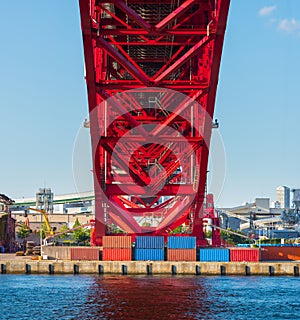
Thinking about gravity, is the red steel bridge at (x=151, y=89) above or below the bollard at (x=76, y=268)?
above

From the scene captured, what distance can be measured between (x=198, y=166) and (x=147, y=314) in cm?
2394

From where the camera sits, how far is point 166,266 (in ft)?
222

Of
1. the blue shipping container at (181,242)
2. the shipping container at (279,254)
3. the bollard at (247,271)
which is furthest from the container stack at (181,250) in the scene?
the shipping container at (279,254)

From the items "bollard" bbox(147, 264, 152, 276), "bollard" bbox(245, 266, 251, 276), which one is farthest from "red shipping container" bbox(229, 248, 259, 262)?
"bollard" bbox(147, 264, 152, 276)

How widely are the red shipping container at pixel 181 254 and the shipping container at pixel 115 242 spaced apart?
464 centimetres

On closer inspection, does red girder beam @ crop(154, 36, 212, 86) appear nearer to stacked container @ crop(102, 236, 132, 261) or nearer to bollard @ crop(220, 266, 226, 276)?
bollard @ crop(220, 266, 226, 276)

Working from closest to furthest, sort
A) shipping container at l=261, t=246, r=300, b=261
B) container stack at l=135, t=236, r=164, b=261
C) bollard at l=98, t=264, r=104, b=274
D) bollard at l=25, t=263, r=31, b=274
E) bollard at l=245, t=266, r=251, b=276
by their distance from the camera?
bollard at l=98, t=264, r=104, b=274, bollard at l=245, t=266, r=251, b=276, bollard at l=25, t=263, r=31, b=274, container stack at l=135, t=236, r=164, b=261, shipping container at l=261, t=246, r=300, b=261

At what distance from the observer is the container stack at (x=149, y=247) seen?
72.2m

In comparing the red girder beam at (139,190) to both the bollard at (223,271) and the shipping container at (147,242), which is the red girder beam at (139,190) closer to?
the shipping container at (147,242)

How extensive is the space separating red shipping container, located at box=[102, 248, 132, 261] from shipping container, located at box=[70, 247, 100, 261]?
5.78 ft

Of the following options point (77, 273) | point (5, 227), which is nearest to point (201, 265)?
point (77, 273)

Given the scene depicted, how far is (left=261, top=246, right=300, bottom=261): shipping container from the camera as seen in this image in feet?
274

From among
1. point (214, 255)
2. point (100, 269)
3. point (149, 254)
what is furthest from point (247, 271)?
point (100, 269)

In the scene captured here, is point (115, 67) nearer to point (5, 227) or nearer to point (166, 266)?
point (166, 266)
